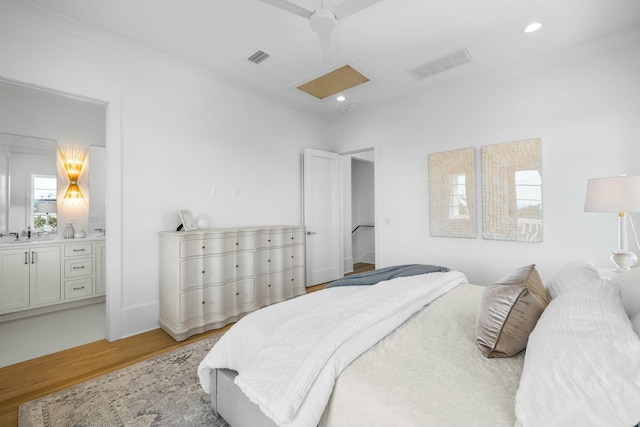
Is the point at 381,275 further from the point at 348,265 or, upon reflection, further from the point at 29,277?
the point at 29,277

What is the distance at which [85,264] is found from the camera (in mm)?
3693

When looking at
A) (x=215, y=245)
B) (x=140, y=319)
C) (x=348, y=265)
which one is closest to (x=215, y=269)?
(x=215, y=245)

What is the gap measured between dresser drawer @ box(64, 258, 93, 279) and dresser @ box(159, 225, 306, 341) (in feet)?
5.15

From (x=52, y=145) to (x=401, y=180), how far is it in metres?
4.72

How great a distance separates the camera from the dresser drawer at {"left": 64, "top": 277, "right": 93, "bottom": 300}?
354 centimetres

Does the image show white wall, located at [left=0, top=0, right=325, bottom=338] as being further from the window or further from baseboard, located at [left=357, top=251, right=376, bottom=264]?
baseboard, located at [left=357, top=251, right=376, bottom=264]

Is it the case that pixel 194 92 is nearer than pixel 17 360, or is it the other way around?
pixel 17 360

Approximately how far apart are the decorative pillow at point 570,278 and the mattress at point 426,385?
0.49 metres

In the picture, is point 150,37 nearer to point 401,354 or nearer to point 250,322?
point 250,322

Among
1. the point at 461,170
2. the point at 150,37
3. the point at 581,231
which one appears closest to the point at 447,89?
the point at 461,170

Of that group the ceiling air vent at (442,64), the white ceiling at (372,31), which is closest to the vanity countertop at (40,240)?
the white ceiling at (372,31)

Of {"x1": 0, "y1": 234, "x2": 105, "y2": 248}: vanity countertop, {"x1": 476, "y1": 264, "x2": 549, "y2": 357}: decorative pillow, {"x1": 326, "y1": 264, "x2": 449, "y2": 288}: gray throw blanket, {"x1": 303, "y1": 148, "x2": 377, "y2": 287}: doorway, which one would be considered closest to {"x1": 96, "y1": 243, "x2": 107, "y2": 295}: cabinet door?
{"x1": 0, "y1": 234, "x2": 105, "y2": 248}: vanity countertop

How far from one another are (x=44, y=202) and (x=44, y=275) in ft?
3.35

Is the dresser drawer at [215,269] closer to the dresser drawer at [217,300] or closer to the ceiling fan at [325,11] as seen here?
the dresser drawer at [217,300]
